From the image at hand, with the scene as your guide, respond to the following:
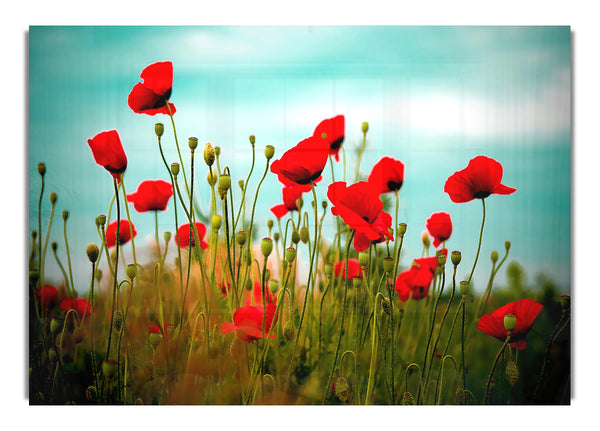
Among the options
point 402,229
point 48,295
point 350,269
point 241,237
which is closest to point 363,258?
point 350,269

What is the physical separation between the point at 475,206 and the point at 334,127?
2.27 ft

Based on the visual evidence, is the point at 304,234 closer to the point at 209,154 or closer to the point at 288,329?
the point at 288,329

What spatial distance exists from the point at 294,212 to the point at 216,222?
0.33m

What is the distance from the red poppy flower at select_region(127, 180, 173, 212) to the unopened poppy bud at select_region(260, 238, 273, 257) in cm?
45

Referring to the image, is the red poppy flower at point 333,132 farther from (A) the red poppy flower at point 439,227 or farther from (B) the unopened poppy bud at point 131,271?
(B) the unopened poppy bud at point 131,271

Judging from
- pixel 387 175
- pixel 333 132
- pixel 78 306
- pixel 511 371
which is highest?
pixel 333 132

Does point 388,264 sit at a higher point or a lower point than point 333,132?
lower

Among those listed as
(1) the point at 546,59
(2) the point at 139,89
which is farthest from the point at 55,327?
(1) the point at 546,59

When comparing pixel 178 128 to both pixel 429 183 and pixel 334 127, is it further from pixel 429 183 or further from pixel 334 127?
pixel 429 183

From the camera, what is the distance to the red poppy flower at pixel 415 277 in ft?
10.5

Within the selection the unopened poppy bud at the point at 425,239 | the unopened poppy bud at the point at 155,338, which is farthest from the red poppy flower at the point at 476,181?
the unopened poppy bud at the point at 155,338

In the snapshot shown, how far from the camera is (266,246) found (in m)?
3.15

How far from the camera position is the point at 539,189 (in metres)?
3.23

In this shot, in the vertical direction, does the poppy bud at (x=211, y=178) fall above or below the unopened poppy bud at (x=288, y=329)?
above
